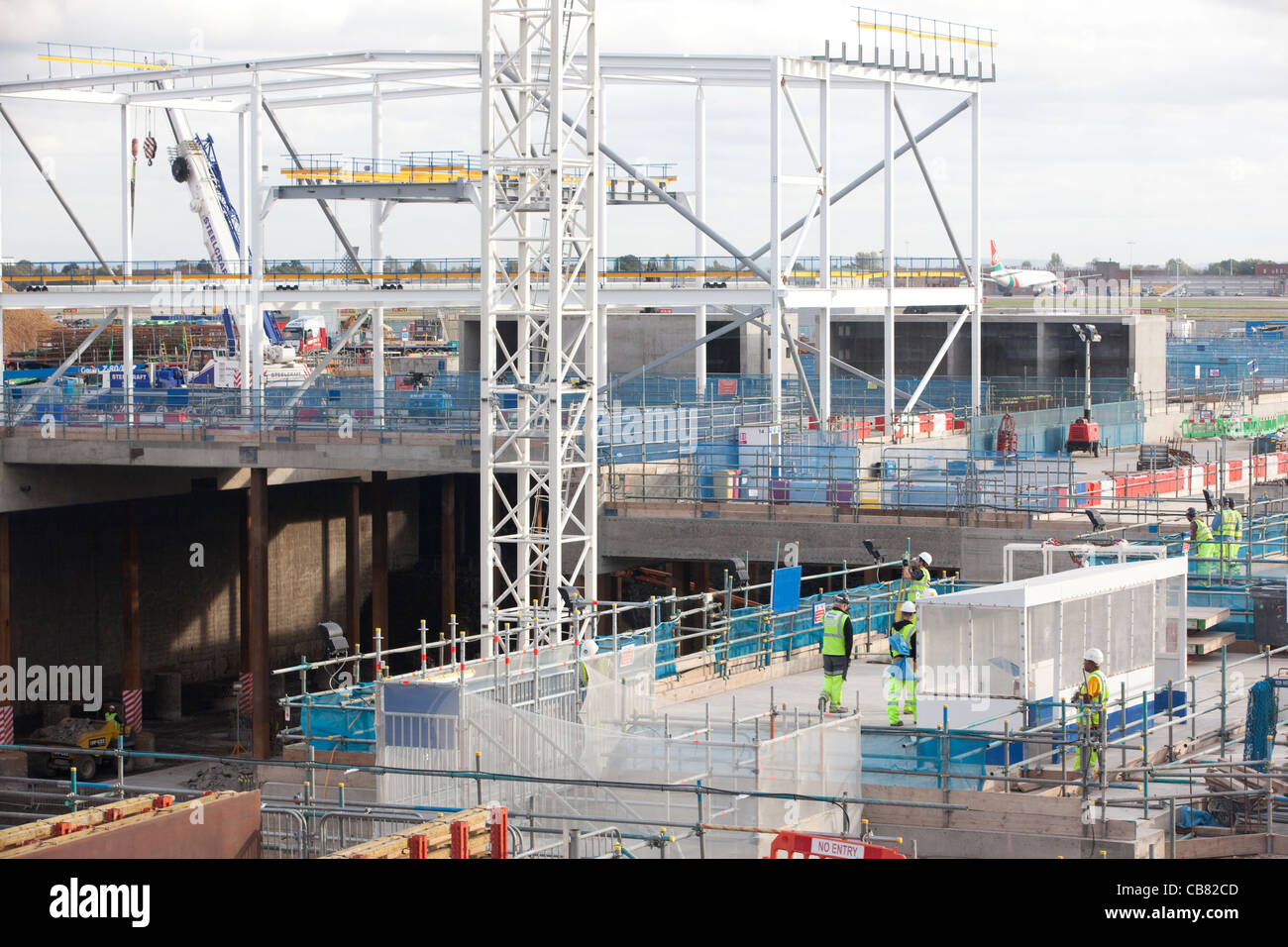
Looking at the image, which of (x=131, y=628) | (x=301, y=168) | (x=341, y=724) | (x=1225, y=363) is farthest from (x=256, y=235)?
(x=1225, y=363)

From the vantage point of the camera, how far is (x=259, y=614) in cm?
4366

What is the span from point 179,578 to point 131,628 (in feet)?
18.1

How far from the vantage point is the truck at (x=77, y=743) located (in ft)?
130

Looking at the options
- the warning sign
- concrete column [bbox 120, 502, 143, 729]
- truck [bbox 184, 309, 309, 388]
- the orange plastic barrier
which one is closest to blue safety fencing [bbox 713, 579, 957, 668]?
the orange plastic barrier

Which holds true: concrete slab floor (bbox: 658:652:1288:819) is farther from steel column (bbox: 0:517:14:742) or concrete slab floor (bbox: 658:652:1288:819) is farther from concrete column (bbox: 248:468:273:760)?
steel column (bbox: 0:517:14:742)

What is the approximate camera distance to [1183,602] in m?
24.2

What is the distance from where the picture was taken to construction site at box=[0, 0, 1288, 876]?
18375 millimetres

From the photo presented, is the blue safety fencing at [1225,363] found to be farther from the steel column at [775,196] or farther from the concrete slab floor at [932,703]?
the concrete slab floor at [932,703]

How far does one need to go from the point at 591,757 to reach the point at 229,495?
35213 millimetres

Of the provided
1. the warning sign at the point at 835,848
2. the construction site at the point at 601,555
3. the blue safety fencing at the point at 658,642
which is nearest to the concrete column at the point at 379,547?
the construction site at the point at 601,555

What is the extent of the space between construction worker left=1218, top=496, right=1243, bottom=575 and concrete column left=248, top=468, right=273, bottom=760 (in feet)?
73.7

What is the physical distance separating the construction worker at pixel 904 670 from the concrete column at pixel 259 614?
22.8 m
